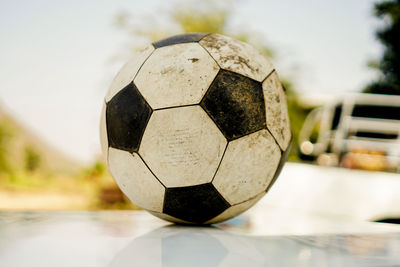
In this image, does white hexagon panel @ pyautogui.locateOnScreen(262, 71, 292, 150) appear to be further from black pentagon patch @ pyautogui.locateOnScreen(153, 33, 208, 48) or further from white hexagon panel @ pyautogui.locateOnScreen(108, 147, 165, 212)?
white hexagon panel @ pyautogui.locateOnScreen(108, 147, 165, 212)

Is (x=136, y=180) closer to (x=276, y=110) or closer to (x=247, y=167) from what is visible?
(x=247, y=167)

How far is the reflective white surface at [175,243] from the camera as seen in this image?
39.0 inches

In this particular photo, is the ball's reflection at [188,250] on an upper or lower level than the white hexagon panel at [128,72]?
lower

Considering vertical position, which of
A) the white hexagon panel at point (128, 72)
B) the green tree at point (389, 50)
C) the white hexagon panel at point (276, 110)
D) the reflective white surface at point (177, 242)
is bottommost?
the green tree at point (389, 50)

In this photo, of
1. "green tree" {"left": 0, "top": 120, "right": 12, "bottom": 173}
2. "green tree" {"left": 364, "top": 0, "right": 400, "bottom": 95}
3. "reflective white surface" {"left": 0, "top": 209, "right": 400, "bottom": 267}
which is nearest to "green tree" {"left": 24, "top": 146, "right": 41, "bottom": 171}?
"green tree" {"left": 0, "top": 120, "right": 12, "bottom": 173}

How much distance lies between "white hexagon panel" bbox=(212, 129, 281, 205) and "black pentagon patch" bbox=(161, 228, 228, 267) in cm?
20

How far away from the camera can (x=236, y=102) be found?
1.25 meters

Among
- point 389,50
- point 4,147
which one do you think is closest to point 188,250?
point 4,147

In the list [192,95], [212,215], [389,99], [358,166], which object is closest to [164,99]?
[192,95]

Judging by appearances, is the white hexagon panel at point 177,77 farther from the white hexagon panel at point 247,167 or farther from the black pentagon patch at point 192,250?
the black pentagon patch at point 192,250

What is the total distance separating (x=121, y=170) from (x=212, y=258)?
0.58 m

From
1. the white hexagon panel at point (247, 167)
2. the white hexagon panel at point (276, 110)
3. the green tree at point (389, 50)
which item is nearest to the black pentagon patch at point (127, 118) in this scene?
the white hexagon panel at point (247, 167)

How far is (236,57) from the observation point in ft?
4.48

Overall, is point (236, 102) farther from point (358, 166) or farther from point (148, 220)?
point (358, 166)
